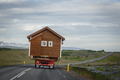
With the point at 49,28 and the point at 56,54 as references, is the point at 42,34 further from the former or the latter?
the point at 56,54

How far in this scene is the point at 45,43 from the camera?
101 ft

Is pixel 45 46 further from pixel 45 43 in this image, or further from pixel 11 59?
pixel 11 59

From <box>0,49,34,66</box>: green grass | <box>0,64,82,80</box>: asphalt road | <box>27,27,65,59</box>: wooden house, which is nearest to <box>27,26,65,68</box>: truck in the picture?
<box>27,27,65,59</box>: wooden house

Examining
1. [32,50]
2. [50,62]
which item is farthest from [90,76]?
[32,50]

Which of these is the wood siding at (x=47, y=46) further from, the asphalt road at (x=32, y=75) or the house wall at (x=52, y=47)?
the asphalt road at (x=32, y=75)

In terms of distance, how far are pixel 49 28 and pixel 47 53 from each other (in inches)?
162

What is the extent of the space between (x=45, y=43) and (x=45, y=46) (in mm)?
498

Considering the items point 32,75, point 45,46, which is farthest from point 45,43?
point 32,75

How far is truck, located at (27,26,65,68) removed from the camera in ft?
98.3

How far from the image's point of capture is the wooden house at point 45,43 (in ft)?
99.0

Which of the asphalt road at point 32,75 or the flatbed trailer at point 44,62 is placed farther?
the flatbed trailer at point 44,62

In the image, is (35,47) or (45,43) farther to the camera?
(45,43)

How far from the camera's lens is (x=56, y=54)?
100ft

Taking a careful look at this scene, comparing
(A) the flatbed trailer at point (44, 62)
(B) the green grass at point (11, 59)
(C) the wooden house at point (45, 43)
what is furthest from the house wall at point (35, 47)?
(B) the green grass at point (11, 59)
